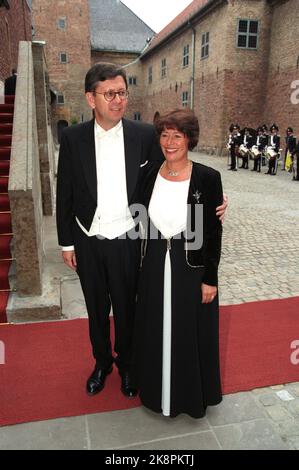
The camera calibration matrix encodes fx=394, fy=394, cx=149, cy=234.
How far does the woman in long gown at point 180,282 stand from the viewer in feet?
7.51

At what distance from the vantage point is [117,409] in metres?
2.73

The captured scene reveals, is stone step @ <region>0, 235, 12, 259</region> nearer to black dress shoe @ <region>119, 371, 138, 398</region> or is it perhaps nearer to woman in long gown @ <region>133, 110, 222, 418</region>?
black dress shoe @ <region>119, 371, 138, 398</region>

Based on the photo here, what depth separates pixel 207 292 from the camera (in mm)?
2391

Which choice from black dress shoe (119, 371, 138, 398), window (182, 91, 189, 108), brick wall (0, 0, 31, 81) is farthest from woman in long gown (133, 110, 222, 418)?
→ window (182, 91, 189, 108)

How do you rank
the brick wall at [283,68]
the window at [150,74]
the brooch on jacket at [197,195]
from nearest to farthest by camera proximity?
the brooch on jacket at [197,195] < the brick wall at [283,68] < the window at [150,74]

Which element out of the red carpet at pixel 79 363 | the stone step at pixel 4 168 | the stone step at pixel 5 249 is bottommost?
the red carpet at pixel 79 363

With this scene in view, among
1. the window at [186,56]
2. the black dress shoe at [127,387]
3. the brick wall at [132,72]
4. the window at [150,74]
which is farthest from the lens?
the brick wall at [132,72]

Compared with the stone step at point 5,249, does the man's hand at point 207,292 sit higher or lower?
higher

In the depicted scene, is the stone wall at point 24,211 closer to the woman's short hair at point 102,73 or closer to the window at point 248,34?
the woman's short hair at point 102,73

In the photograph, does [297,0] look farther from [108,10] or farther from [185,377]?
[108,10]

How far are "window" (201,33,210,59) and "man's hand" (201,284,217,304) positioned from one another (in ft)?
77.1

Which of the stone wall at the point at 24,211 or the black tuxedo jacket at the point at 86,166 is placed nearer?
the black tuxedo jacket at the point at 86,166

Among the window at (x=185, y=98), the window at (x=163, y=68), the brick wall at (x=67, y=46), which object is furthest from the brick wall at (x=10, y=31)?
the brick wall at (x=67, y=46)

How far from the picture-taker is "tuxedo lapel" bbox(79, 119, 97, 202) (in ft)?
8.13
